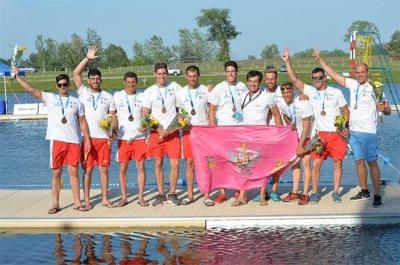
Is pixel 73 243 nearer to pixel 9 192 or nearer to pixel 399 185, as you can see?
pixel 9 192

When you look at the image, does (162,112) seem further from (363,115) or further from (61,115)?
(363,115)

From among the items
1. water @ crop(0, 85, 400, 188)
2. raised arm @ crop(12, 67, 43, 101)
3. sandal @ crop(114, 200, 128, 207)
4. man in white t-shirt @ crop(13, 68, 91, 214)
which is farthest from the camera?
water @ crop(0, 85, 400, 188)

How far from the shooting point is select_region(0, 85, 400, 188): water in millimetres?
13805

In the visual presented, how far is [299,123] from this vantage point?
31.6 feet

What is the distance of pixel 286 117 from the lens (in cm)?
988

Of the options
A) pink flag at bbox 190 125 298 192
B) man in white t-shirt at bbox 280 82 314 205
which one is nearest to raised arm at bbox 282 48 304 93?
man in white t-shirt at bbox 280 82 314 205

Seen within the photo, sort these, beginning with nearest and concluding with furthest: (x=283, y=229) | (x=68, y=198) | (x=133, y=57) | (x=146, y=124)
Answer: (x=283, y=229) → (x=146, y=124) → (x=68, y=198) → (x=133, y=57)

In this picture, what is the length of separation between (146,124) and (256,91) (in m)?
1.67

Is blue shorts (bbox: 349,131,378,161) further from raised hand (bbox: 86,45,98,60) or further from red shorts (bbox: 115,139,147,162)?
raised hand (bbox: 86,45,98,60)

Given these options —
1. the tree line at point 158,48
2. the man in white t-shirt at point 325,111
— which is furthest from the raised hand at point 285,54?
the tree line at point 158,48

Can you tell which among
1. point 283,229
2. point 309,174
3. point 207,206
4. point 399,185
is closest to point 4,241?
point 207,206

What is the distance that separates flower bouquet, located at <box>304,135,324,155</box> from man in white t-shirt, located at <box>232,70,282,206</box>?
59cm

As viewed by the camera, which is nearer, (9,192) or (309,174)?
(309,174)

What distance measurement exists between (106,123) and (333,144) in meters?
3.31
